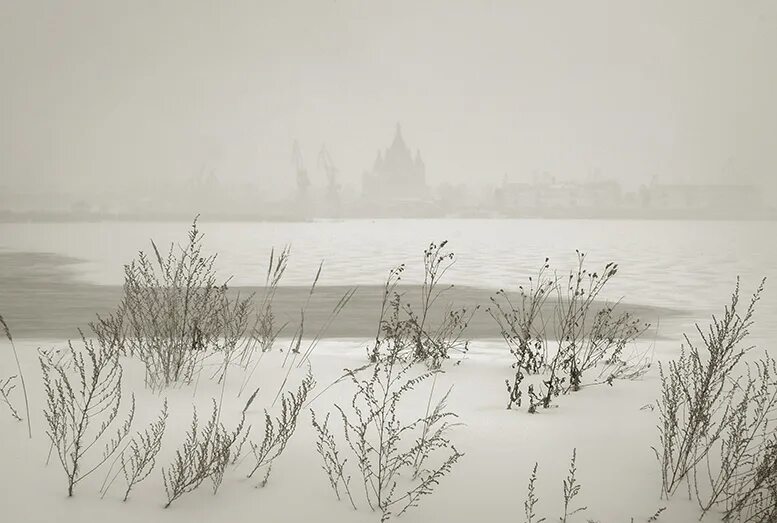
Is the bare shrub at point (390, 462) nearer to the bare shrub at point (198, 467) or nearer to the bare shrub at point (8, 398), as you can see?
the bare shrub at point (198, 467)

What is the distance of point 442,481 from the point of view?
4.14 m

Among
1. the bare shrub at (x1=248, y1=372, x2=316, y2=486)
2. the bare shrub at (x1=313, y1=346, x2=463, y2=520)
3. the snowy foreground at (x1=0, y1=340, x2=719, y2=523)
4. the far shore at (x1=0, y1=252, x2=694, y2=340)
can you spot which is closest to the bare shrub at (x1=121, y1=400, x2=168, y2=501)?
the snowy foreground at (x1=0, y1=340, x2=719, y2=523)

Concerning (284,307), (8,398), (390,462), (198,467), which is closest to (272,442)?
(198,467)

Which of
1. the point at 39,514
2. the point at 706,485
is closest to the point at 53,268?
the point at 39,514

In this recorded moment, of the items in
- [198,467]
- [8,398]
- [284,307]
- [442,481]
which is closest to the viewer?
[198,467]

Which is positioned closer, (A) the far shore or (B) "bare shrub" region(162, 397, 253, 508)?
(B) "bare shrub" region(162, 397, 253, 508)

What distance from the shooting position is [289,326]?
32.3ft

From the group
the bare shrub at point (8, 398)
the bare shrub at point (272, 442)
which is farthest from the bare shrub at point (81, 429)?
the bare shrub at point (272, 442)

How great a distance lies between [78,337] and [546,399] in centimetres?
612

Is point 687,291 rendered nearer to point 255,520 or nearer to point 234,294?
point 234,294

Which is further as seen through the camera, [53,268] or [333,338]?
[53,268]

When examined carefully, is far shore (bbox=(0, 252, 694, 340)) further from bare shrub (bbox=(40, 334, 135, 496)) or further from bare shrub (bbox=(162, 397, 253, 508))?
bare shrub (bbox=(162, 397, 253, 508))

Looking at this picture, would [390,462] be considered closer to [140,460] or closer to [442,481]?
[442,481]

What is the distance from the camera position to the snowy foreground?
12.3 ft
